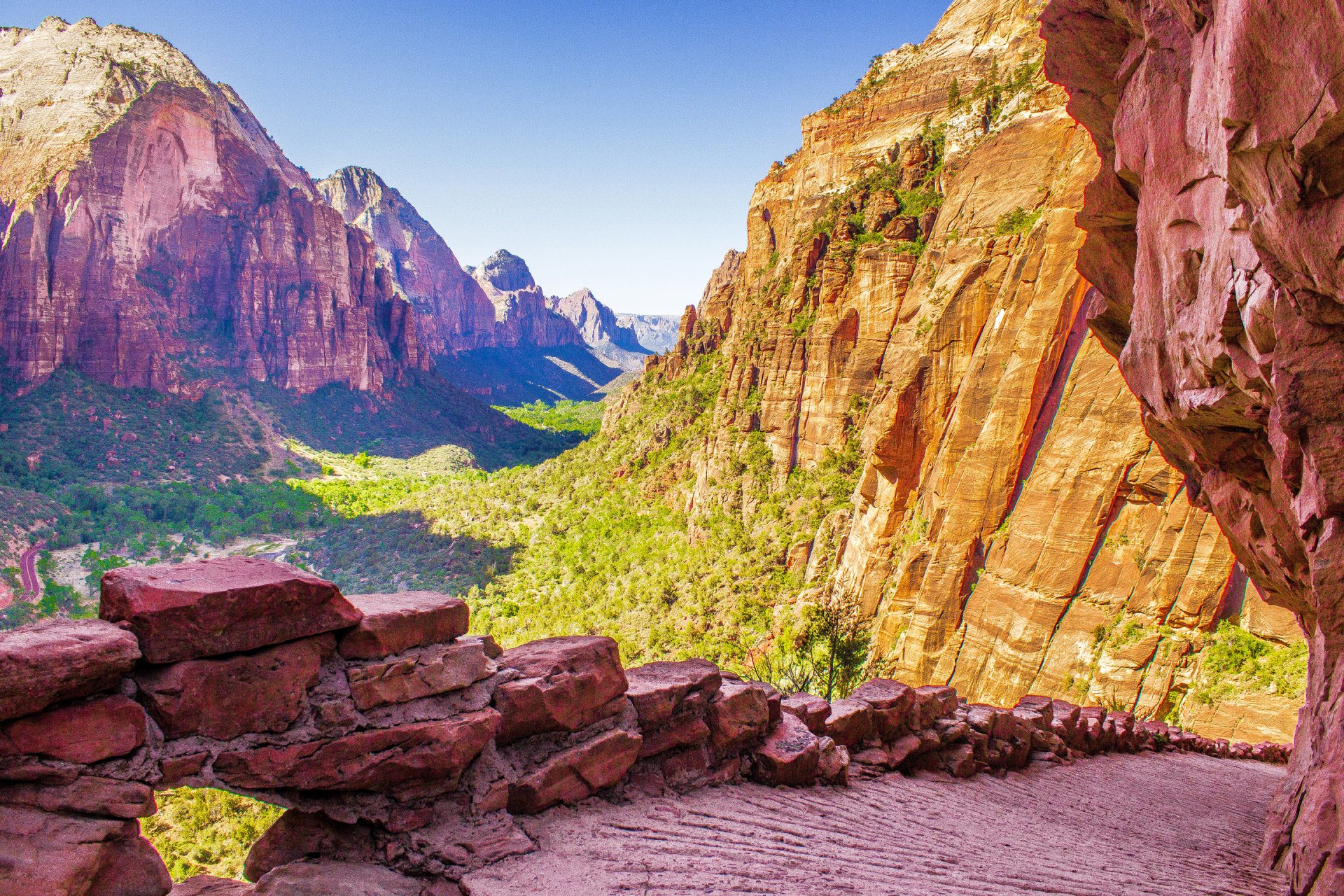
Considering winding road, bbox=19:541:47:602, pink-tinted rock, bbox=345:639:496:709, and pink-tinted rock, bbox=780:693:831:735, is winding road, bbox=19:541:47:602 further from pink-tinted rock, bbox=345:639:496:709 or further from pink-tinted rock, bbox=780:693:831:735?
pink-tinted rock, bbox=780:693:831:735

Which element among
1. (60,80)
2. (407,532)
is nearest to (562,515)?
(407,532)

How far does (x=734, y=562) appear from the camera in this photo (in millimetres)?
32062

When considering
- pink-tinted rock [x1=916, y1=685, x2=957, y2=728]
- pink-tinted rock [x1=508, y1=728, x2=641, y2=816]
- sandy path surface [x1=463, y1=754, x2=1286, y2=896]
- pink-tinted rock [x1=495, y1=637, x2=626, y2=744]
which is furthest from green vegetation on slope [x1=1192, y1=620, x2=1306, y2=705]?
pink-tinted rock [x1=495, y1=637, x2=626, y2=744]

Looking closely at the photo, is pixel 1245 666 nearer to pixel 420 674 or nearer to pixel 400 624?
pixel 420 674

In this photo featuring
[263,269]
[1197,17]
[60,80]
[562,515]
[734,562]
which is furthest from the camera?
[263,269]

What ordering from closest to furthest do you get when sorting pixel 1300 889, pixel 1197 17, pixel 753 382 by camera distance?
pixel 1300 889, pixel 1197 17, pixel 753 382

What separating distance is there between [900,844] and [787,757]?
4.40ft

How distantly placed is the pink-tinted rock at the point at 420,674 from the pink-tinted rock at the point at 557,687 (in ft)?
1.20

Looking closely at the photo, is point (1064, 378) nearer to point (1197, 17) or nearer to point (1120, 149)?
point (1120, 149)

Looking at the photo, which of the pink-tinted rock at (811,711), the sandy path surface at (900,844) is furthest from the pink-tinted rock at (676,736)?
the pink-tinted rock at (811,711)

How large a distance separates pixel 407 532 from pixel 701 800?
184 ft

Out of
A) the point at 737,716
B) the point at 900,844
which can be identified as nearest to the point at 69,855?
the point at 737,716

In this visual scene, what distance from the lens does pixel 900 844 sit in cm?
602

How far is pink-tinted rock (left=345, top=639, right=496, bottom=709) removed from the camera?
4.41 metres
